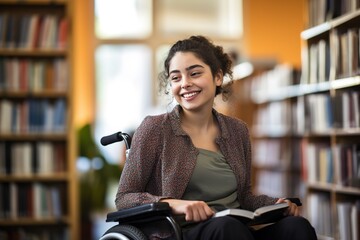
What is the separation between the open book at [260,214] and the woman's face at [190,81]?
46 centimetres

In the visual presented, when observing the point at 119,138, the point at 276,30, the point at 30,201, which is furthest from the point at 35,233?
the point at 276,30

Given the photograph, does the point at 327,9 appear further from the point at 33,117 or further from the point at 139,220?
the point at 139,220

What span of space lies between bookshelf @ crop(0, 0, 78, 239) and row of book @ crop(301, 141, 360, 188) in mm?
1835

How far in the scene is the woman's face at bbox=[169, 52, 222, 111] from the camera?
2357 mm

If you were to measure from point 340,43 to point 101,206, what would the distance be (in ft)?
10.7

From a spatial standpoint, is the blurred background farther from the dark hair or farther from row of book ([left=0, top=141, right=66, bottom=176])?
the dark hair

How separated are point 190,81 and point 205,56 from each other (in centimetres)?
12

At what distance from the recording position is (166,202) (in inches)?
81.3

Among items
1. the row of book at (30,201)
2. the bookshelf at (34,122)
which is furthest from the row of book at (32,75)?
the row of book at (30,201)

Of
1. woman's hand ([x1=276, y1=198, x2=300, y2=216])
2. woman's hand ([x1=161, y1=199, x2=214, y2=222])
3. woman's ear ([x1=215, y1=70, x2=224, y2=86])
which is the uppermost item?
woman's ear ([x1=215, y1=70, x2=224, y2=86])

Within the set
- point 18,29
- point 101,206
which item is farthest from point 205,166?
point 101,206

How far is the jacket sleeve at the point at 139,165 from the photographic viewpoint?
2.23m

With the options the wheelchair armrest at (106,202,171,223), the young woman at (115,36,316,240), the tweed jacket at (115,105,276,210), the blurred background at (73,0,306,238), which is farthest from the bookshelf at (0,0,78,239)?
the blurred background at (73,0,306,238)

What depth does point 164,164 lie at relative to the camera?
2.29 m
